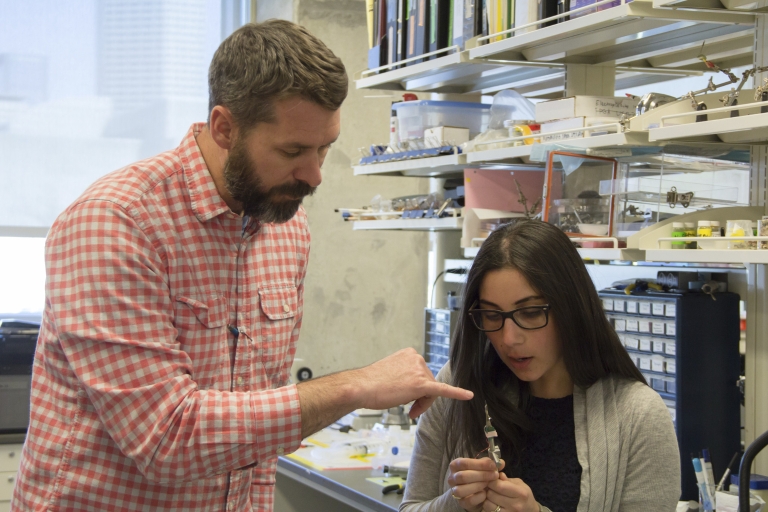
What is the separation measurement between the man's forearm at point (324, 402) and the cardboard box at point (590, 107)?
49.6 inches

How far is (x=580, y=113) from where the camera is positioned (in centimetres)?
216

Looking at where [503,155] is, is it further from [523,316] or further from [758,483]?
[758,483]

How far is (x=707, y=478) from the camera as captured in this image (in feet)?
6.29

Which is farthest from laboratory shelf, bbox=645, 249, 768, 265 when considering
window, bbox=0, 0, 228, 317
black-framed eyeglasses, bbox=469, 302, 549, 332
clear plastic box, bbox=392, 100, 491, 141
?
window, bbox=0, 0, 228, 317

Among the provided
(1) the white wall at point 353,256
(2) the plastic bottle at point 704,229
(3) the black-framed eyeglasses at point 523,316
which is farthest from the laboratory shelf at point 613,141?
(1) the white wall at point 353,256

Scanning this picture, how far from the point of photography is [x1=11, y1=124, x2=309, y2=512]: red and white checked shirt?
1.14 meters

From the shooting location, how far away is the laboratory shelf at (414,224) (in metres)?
2.61

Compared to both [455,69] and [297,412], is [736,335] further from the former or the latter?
[297,412]

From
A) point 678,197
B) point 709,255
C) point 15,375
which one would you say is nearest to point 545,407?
point 709,255

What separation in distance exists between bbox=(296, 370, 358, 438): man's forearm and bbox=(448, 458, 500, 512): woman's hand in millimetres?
358

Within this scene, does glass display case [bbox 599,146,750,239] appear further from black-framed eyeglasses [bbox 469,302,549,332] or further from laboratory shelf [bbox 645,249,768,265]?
black-framed eyeglasses [bbox 469,302,549,332]

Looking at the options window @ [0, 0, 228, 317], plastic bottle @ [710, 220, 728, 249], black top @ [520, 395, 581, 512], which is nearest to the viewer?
black top @ [520, 395, 581, 512]

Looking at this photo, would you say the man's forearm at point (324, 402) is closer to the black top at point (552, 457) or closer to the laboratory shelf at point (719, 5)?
the black top at point (552, 457)

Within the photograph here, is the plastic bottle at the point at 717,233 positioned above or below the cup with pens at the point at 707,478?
above
